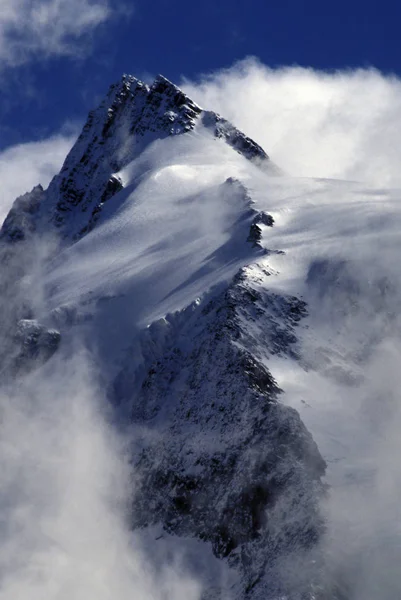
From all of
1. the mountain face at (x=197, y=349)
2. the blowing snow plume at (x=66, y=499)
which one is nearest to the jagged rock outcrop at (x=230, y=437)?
the mountain face at (x=197, y=349)

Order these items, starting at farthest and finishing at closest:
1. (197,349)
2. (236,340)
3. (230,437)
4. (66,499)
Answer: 1. (197,349)
2. (66,499)
3. (236,340)
4. (230,437)

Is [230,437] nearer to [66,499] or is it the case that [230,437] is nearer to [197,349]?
[197,349]

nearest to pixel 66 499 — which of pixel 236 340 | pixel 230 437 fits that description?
pixel 230 437

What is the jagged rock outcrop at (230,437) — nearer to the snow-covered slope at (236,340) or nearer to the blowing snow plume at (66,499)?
the snow-covered slope at (236,340)

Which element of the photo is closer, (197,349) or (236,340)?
(236,340)

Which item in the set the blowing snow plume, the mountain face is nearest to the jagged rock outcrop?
the mountain face

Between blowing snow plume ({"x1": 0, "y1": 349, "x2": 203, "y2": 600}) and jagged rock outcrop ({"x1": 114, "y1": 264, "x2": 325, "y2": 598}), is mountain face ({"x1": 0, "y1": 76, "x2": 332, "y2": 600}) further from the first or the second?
blowing snow plume ({"x1": 0, "y1": 349, "x2": 203, "y2": 600})
